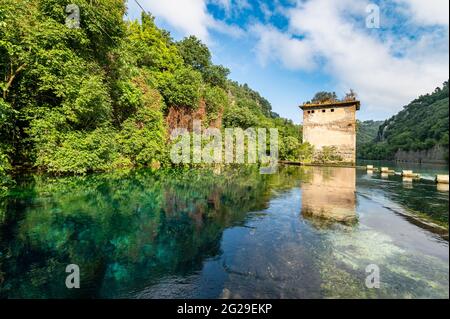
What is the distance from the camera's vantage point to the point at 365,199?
6980 mm

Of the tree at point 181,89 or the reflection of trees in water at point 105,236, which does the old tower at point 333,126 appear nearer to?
the tree at point 181,89

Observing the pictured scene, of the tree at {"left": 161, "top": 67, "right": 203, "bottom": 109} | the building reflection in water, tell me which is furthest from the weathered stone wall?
the building reflection in water

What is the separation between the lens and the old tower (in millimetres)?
22531

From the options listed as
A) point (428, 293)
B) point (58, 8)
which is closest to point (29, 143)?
point (58, 8)

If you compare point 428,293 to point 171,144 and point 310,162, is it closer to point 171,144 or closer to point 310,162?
point 171,144

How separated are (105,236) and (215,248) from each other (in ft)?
6.04

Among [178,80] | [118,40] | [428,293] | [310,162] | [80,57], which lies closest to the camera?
[428,293]

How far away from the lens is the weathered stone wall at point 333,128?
22531 millimetres

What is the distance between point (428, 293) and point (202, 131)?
1819cm

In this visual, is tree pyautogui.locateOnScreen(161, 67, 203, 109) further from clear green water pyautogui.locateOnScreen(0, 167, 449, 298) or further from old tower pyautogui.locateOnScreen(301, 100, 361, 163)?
clear green water pyautogui.locateOnScreen(0, 167, 449, 298)

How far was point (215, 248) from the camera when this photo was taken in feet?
11.3

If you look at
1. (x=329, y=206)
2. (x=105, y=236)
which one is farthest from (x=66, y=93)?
(x=329, y=206)

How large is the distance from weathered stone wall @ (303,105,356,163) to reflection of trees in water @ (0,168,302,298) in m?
19.2

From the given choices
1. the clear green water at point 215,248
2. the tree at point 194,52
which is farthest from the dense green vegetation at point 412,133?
the tree at point 194,52
